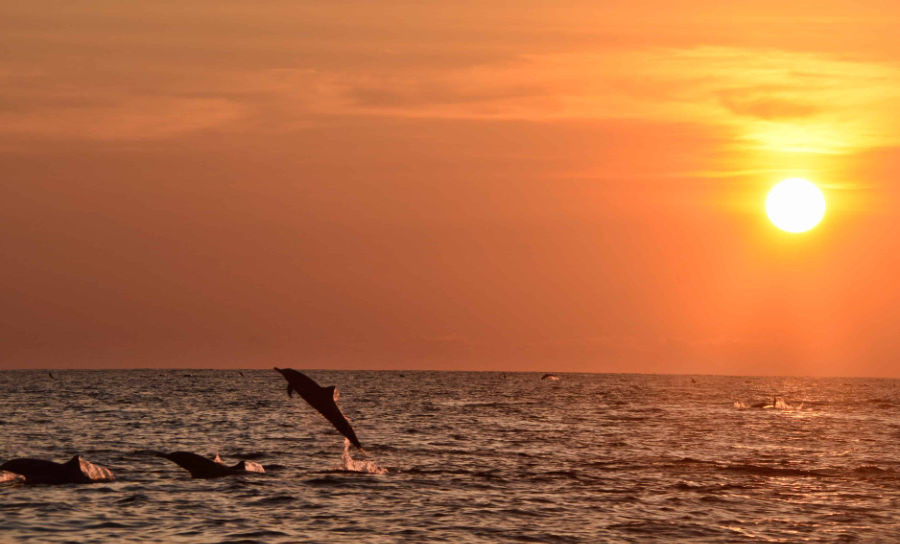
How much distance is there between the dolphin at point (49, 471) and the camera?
31938 mm

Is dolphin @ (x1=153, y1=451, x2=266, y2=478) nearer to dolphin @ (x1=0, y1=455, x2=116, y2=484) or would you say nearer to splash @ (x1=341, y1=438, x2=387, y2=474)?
dolphin @ (x1=0, y1=455, x2=116, y2=484)

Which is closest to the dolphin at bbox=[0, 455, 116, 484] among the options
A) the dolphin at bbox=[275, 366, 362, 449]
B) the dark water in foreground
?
the dark water in foreground

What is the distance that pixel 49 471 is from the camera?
32312 mm

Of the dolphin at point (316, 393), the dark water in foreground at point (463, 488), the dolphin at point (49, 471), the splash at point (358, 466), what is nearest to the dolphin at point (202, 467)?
the dark water in foreground at point (463, 488)

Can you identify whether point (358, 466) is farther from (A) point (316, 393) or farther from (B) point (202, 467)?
(A) point (316, 393)

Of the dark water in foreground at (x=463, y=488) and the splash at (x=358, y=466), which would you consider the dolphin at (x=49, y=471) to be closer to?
the dark water in foreground at (x=463, y=488)

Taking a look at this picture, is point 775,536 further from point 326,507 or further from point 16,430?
point 16,430

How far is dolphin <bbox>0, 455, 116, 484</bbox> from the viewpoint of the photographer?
1257 inches

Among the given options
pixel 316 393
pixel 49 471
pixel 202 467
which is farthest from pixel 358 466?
pixel 316 393

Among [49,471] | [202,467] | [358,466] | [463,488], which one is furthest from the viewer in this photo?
[358,466]

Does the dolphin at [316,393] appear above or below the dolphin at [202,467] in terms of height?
above

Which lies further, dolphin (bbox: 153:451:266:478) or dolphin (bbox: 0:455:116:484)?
dolphin (bbox: 153:451:266:478)

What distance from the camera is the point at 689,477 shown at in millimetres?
38656

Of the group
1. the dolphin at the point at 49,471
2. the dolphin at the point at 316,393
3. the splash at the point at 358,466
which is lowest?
the dolphin at the point at 49,471
